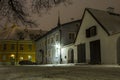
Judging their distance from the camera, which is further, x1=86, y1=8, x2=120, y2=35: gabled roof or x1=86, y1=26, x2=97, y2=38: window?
x1=86, y1=26, x2=97, y2=38: window

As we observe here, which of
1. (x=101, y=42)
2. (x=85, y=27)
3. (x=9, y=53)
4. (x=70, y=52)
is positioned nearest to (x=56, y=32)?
(x=70, y=52)

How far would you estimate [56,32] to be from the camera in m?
42.2

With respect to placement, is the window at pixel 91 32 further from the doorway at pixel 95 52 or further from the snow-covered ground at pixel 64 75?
the snow-covered ground at pixel 64 75

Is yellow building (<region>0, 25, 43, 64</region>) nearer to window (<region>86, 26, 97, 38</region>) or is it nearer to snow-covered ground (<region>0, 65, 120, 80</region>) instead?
window (<region>86, 26, 97, 38</region>)

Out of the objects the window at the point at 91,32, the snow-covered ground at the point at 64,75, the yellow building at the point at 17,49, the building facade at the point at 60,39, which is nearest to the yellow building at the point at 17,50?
the yellow building at the point at 17,49

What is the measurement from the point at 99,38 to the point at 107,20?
2.80 metres

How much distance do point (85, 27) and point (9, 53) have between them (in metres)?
38.1

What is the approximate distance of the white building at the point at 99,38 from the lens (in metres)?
25.2

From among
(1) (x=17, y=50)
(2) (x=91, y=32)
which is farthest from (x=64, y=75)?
(1) (x=17, y=50)

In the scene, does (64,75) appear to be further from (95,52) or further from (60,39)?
(60,39)

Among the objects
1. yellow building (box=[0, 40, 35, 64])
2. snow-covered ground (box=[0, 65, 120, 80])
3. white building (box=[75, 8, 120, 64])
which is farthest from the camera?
yellow building (box=[0, 40, 35, 64])

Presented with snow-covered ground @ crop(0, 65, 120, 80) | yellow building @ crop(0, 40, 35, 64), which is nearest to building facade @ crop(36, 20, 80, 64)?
yellow building @ crop(0, 40, 35, 64)

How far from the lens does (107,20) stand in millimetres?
29141

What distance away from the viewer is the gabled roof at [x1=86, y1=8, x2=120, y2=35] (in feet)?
88.9
